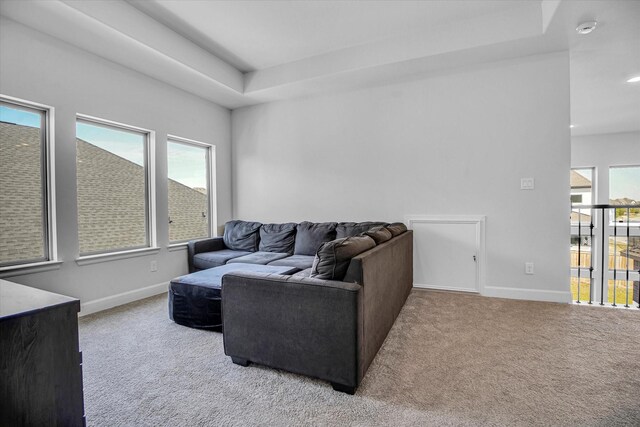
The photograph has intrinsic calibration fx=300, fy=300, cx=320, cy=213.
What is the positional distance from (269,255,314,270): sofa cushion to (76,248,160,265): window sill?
149 centimetres

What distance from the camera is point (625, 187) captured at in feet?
20.1

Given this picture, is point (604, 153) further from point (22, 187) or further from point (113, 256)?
point (22, 187)

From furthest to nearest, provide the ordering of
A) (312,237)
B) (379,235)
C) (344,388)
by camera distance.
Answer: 1. (312,237)
2. (379,235)
3. (344,388)

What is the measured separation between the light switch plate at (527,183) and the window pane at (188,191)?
408cm

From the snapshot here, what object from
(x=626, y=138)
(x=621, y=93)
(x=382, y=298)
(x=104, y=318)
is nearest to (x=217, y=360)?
(x=382, y=298)

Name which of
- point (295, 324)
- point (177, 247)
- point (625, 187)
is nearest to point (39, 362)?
point (295, 324)

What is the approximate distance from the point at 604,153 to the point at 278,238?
6.92 meters

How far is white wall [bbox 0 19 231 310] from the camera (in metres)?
2.52

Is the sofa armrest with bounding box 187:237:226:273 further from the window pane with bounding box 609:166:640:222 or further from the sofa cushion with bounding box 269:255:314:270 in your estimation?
the window pane with bounding box 609:166:640:222

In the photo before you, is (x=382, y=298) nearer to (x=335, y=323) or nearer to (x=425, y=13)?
(x=335, y=323)

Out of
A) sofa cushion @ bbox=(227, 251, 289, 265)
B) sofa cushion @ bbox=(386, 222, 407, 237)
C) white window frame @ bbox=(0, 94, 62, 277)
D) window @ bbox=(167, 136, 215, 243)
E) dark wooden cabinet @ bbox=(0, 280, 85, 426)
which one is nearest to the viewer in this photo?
dark wooden cabinet @ bbox=(0, 280, 85, 426)

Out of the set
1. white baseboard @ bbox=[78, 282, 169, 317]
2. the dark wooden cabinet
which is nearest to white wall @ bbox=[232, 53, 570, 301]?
white baseboard @ bbox=[78, 282, 169, 317]

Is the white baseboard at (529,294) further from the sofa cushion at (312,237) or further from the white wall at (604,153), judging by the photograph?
the white wall at (604,153)

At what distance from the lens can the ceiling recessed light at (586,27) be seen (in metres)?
Answer: 2.53
